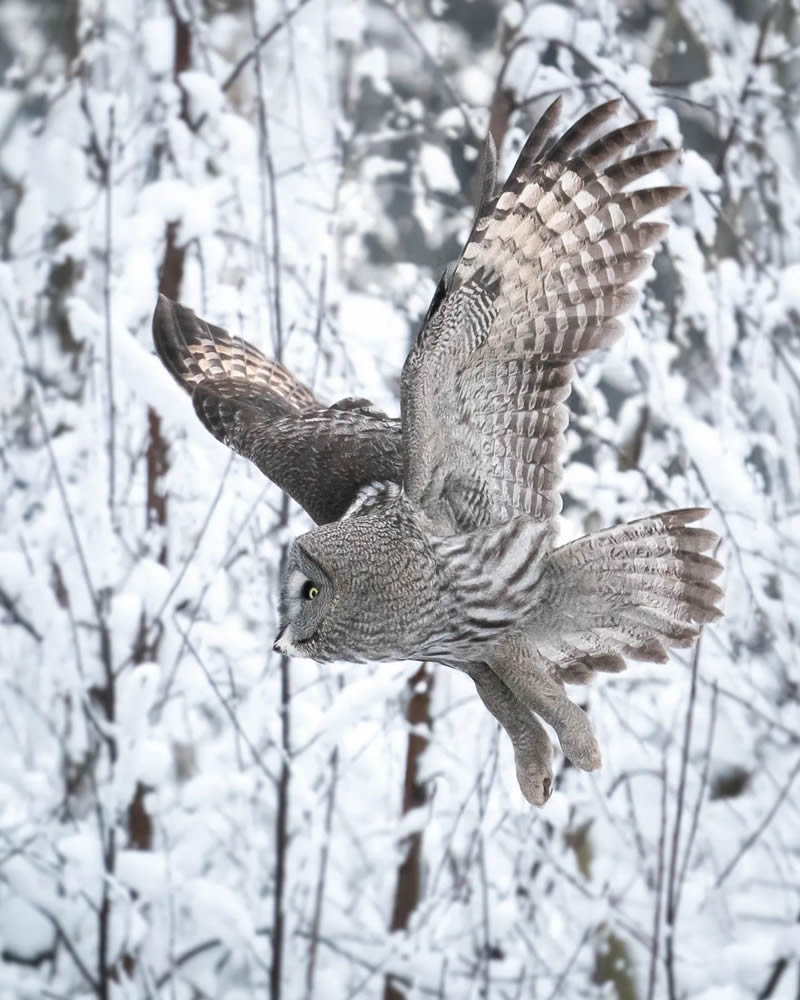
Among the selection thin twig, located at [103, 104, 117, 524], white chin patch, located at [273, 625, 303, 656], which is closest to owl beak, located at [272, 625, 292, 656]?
white chin patch, located at [273, 625, 303, 656]

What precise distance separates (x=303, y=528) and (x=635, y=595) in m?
1.43

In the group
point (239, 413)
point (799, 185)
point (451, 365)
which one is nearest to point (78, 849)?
point (239, 413)

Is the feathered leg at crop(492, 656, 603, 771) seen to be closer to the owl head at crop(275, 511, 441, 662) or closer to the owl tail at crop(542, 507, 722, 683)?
the owl tail at crop(542, 507, 722, 683)

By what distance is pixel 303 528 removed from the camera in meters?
4.08

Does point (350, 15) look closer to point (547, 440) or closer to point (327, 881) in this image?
point (547, 440)

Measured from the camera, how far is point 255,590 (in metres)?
4.32

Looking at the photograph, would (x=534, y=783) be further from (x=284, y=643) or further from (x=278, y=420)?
(x=278, y=420)

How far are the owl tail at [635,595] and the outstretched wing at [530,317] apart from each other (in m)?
0.26

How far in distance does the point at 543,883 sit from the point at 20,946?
1.86 metres

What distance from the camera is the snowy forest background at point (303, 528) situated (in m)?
4.01

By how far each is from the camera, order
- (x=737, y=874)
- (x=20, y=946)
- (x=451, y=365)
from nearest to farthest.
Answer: (x=451, y=365) → (x=737, y=874) → (x=20, y=946)

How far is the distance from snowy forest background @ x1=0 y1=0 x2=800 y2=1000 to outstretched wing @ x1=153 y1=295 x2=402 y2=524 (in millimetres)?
451

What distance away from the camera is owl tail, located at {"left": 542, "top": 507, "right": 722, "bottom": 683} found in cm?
280

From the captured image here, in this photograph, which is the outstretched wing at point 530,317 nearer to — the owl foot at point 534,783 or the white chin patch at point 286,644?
the white chin patch at point 286,644
